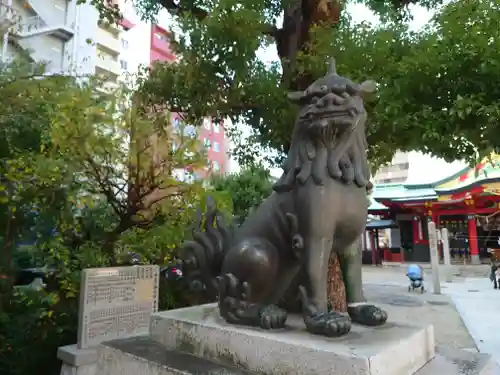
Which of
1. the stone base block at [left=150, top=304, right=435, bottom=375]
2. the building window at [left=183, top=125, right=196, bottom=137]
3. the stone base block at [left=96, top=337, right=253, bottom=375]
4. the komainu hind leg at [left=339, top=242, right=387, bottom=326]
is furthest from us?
the building window at [left=183, top=125, right=196, bottom=137]

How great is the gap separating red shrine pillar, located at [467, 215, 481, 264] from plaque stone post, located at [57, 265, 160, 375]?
46.9ft

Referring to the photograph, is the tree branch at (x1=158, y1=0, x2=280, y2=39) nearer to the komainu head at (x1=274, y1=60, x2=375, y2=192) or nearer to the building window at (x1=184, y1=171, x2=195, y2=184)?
the building window at (x1=184, y1=171, x2=195, y2=184)

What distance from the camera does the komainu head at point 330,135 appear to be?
1783 mm

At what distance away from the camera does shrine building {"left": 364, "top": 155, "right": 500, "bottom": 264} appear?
14102 millimetres

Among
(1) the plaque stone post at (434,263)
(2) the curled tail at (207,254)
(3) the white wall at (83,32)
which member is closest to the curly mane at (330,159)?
(2) the curled tail at (207,254)

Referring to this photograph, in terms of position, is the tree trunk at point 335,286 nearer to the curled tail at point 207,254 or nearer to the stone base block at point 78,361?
the curled tail at point 207,254

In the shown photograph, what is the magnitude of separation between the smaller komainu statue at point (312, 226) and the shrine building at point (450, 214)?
13732mm

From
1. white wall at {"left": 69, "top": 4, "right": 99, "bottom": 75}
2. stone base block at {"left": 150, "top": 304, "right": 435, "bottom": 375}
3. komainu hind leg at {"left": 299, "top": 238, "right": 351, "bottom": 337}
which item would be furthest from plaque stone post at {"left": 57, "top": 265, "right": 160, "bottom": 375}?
white wall at {"left": 69, "top": 4, "right": 99, "bottom": 75}

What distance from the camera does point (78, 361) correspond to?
3.06 m

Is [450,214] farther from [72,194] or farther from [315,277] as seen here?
[315,277]

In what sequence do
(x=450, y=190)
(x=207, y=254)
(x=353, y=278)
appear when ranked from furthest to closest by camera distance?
(x=450, y=190) < (x=207, y=254) < (x=353, y=278)

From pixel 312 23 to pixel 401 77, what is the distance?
1.34 m

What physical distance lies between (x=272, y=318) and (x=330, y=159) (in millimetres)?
772

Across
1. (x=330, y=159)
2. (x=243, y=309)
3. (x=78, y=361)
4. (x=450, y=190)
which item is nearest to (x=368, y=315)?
(x=243, y=309)
